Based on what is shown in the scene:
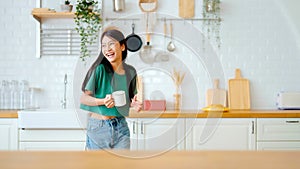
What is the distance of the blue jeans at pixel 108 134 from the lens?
53.1 inches

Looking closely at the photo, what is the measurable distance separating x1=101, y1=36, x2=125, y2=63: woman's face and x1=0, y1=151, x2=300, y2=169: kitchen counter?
48cm

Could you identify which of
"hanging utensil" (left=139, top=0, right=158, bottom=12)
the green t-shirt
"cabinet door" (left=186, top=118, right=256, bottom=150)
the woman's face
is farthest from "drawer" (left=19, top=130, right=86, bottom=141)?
the woman's face

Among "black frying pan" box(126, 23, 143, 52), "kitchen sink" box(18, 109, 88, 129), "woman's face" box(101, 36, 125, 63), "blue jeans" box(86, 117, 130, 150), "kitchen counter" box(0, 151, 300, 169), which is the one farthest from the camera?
"kitchen sink" box(18, 109, 88, 129)

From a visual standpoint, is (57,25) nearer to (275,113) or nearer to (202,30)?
(202,30)

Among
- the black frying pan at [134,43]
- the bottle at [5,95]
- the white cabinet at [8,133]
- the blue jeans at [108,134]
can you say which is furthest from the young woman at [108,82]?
the bottle at [5,95]

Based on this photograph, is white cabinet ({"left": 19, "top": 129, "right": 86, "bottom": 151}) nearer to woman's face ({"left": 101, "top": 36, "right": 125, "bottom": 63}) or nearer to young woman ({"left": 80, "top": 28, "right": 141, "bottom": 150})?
young woman ({"left": 80, "top": 28, "right": 141, "bottom": 150})

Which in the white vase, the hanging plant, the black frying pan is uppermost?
the white vase

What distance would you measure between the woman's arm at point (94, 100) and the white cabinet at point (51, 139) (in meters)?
1.59

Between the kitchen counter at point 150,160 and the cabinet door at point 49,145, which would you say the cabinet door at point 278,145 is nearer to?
the cabinet door at point 49,145

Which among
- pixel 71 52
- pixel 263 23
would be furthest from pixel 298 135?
pixel 71 52

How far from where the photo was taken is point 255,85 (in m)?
3.37

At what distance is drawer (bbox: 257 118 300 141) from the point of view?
284 centimetres

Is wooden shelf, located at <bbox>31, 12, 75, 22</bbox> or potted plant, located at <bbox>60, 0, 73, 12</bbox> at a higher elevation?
potted plant, located at <bbox>60, 0, 73, 12</bbox>

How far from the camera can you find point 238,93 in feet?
10.8
